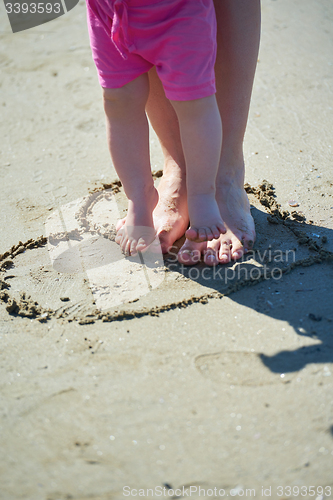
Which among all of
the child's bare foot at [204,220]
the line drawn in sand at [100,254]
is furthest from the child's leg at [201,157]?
the line drawn in sand at [100,254]

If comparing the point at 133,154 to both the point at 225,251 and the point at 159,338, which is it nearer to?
the point at 225,251

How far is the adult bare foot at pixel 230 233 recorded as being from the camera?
158 centimetres

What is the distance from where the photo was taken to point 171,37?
1317mm

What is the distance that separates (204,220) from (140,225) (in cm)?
29

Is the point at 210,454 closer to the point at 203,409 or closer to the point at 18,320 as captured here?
the point at 203,409

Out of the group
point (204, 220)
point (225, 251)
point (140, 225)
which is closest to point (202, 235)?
point (204, 220)

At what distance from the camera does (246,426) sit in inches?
40.3

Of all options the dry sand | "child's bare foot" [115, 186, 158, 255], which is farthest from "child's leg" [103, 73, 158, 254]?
the dry sand

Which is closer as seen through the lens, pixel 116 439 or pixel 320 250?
pixel 116 439

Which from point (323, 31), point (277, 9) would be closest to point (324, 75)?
point (323, 31)

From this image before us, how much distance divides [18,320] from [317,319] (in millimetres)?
985

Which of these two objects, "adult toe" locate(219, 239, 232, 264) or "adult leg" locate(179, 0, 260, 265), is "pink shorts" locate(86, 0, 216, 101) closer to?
"adult leg" locate(179, 0, 260, 265)

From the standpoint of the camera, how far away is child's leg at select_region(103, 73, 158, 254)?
147 cm

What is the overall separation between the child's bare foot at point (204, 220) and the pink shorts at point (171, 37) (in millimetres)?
348
